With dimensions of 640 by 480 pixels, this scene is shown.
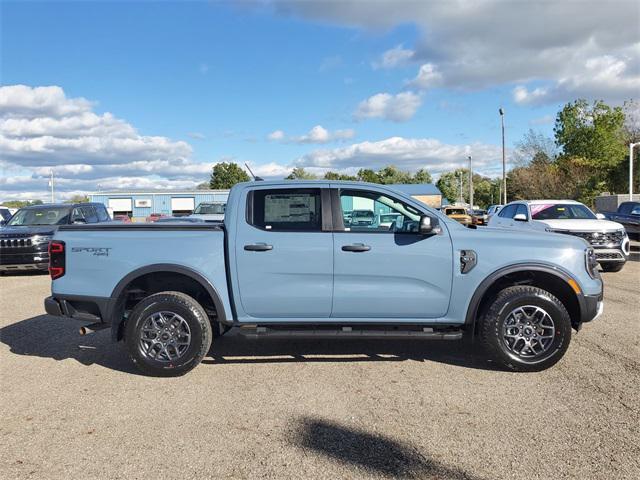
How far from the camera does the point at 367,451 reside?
3.43 meters

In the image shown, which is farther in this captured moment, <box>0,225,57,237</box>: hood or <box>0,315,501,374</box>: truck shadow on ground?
<box>0,225,57,237</box>: hood

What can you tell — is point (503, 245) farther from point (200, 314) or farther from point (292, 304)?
point (200, 314)

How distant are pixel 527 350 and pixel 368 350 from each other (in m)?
1.69

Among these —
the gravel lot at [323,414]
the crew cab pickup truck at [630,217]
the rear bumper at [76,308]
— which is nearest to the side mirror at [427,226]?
the gravel lot at [323,414]

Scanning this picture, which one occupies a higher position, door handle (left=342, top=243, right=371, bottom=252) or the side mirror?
the side mirror

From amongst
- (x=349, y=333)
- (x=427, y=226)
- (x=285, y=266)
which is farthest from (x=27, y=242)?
(x=427, y=226)

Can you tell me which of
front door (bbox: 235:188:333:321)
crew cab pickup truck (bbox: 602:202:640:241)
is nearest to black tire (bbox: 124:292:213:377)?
front door (bbox: 235:188:333:321)

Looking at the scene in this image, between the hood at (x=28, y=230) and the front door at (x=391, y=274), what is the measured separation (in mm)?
9664

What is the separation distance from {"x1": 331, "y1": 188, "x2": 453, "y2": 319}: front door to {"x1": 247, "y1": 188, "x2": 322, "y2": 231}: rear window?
1.09ft

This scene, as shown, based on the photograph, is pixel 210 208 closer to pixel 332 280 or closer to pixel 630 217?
pixel 630 217

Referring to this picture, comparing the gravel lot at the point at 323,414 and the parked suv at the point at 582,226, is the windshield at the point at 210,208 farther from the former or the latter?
the gravel lot at the point at 323,414

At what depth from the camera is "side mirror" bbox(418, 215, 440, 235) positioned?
4.71 m

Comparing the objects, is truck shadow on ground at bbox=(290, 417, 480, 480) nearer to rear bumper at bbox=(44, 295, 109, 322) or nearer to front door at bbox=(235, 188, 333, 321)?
front door at bbox=(235, 188, 333, 321)

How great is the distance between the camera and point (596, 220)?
11.8 metres
